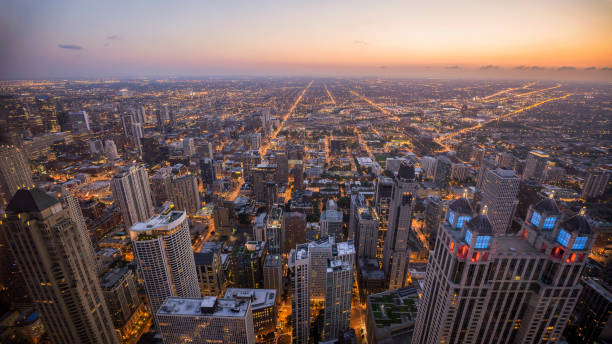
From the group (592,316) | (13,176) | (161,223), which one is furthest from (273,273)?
(592,316)

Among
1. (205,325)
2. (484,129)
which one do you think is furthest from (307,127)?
(205,325)

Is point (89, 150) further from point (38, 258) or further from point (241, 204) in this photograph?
point (38, 258)

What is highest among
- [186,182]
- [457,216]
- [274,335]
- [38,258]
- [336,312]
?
[457,216]

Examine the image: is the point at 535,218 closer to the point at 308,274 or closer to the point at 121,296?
the point at 308,274

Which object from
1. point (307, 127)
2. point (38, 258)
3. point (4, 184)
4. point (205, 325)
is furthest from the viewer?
point (307, 127)

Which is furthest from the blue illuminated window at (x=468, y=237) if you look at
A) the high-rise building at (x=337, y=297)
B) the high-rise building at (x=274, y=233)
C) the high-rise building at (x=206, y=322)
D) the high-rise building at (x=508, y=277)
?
the high-rise building at (x=274, y=233)

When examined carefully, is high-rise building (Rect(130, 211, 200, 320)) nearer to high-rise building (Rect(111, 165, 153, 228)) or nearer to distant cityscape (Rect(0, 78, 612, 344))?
distant cityscape (Rect(0, 78, 612, 344))

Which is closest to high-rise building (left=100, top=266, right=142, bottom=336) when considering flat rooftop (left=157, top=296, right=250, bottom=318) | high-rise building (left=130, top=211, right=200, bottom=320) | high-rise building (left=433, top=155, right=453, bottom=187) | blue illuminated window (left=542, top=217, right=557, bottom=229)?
high-rise building (left=130, top=211, right=200, bottom=320)
